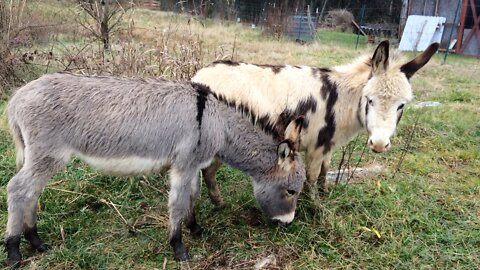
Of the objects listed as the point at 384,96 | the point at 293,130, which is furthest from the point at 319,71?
the point at 293,130

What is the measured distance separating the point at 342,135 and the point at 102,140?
2.12 meters

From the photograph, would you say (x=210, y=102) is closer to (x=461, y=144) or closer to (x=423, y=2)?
(x=461, y=144)

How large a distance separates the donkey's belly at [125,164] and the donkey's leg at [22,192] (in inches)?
8.6

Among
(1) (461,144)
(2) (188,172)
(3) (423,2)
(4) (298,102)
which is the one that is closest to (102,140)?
(2) (188,172)

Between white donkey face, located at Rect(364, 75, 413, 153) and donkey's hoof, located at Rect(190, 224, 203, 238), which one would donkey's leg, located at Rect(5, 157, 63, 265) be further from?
white donkey face, located at Rect(364, 75, 413, 153)

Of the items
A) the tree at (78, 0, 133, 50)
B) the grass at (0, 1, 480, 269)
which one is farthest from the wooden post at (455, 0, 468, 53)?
the tree at (78, 0, 133, 50)

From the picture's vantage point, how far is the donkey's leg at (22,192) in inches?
113

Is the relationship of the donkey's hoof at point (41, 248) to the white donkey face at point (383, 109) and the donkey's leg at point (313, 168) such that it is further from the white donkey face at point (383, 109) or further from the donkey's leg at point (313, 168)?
the white donkey face at point (383, 109)

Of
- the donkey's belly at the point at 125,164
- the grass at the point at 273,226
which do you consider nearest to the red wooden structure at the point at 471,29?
the grass at the point at 273,226

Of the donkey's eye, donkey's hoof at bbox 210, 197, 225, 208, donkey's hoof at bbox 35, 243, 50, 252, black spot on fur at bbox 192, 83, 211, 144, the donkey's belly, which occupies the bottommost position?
donkey's hoof at bbox 35, 243, 50, 252

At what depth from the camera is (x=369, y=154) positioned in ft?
17.3

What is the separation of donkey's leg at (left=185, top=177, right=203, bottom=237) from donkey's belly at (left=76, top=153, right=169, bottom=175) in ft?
1.29

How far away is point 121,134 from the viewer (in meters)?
2.99

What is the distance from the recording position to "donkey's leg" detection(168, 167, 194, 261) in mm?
3105
